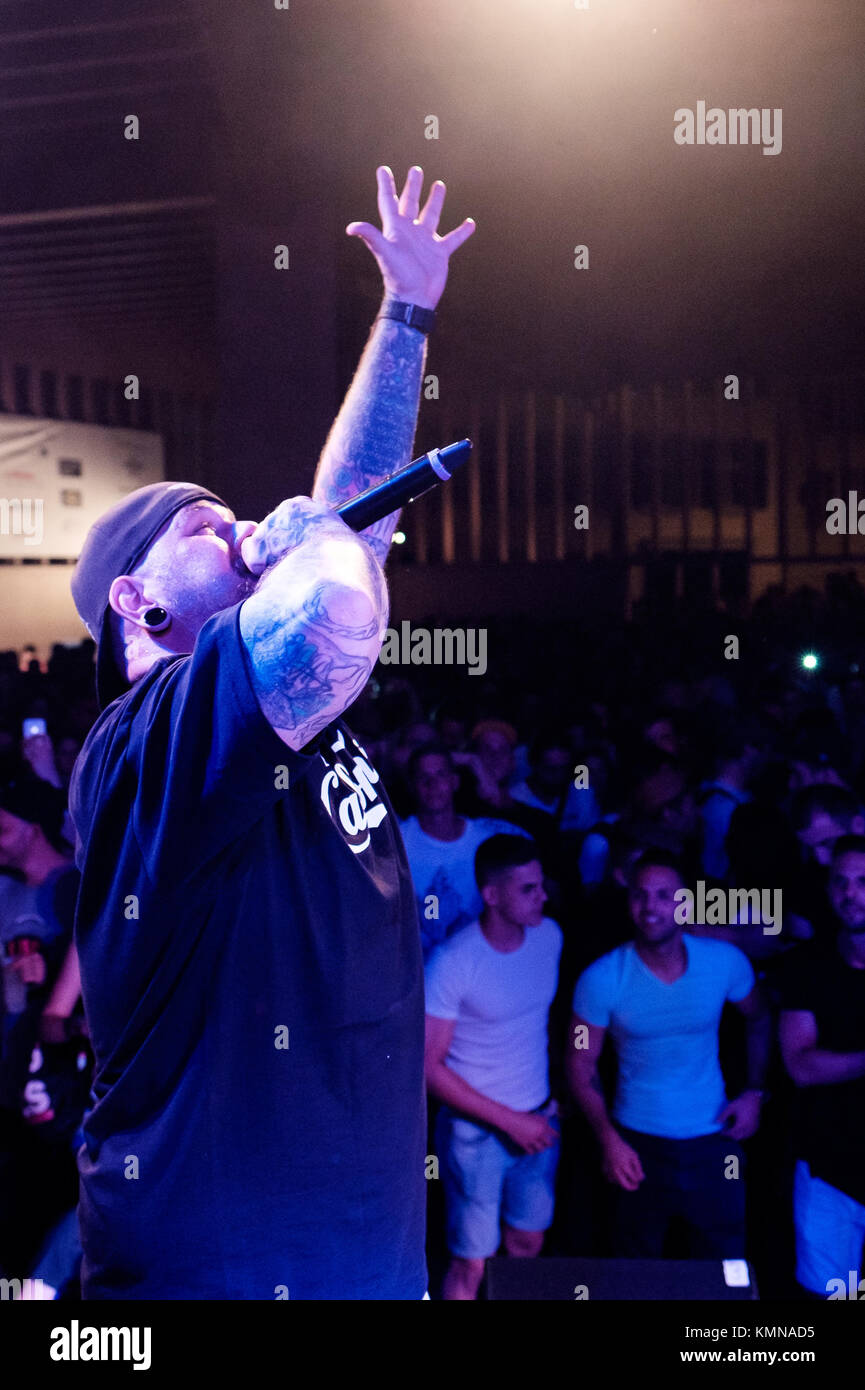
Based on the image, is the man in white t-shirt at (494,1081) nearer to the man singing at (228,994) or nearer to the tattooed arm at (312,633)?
Answer: the man singing at (228,994)

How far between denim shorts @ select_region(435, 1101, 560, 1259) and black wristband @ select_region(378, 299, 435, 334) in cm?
194

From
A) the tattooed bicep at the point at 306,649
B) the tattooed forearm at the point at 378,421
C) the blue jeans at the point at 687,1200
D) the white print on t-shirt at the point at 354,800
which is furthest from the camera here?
the blue jeans at the point at 687,1200

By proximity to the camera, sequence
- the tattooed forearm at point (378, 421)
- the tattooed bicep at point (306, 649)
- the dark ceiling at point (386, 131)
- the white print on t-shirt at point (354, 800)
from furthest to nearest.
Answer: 1. the dark ceiling at point (386, 131)
2. the tattooed forearm at point (378, 421)
3. the white print on t-shirt at point (354, 800)
4. the tattooed bicep at point (306, 649)

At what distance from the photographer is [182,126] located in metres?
4.60

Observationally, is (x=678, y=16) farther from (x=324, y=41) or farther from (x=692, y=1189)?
(x=692, y=1189)

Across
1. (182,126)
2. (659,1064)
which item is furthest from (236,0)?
(659,1064)

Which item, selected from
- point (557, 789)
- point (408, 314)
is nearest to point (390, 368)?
point (408, 314)

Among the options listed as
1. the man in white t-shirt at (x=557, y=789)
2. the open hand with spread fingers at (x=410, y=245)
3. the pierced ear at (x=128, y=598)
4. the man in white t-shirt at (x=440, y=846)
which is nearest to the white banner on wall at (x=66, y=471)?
the man in white t-shirt at (x=557, y=789)

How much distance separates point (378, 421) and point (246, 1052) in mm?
851

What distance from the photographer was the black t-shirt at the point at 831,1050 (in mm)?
2406

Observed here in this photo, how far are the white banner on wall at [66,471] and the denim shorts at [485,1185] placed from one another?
187 inches

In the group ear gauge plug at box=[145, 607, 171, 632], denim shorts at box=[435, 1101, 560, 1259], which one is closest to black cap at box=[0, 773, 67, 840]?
denim shorts at box=[435, 1101, 560, 1259]

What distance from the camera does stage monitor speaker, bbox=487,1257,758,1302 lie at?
1.56 meters
